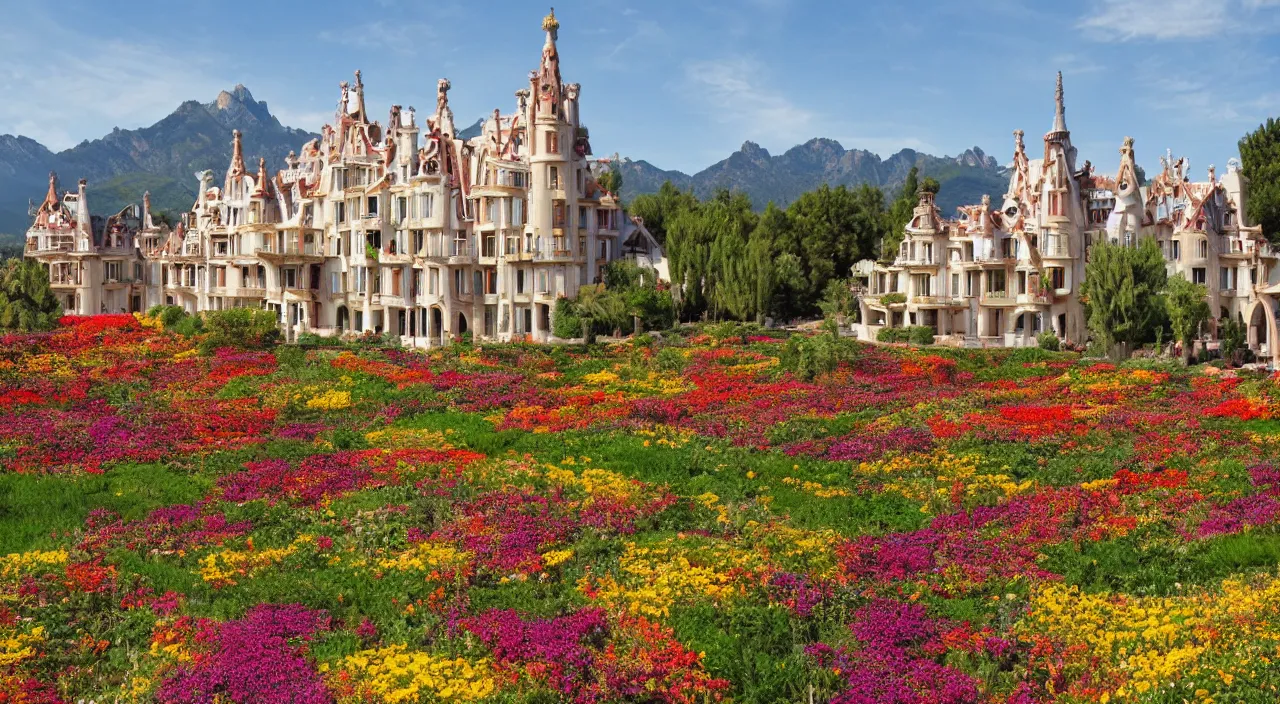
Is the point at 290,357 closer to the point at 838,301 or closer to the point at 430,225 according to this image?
the point at 430,225

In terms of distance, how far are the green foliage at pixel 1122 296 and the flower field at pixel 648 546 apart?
14.8 metres

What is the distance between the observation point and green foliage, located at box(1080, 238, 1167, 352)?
59.0m

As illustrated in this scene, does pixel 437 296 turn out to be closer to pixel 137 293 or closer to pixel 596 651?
pixel 137 293

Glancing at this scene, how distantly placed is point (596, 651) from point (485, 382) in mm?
30867

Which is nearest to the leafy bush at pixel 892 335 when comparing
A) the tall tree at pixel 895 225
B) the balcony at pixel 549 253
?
the tall tree at pixel 895 225

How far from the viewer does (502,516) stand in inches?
1039

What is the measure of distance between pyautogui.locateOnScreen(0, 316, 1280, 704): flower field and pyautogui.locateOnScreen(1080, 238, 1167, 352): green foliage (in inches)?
582

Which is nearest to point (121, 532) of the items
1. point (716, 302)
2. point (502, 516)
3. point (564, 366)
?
point (502, 516)

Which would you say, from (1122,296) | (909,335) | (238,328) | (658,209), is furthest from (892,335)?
(238,328)

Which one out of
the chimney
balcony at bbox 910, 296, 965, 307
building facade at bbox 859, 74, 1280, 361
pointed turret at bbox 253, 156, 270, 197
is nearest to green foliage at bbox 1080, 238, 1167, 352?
building facade at bbox 859, 74, 1280, 361

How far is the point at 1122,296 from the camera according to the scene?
5884 centimetres

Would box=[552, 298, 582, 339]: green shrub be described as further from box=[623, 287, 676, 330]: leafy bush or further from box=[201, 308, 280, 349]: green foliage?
box=[201, 308, 280, 349]: green foliage

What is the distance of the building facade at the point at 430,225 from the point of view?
233 ft

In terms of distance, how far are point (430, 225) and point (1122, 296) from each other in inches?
1615
